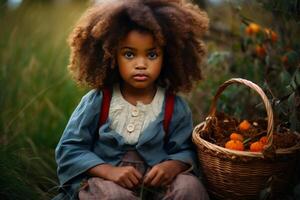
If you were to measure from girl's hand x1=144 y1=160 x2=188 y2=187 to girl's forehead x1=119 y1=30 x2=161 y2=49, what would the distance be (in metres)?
0.62

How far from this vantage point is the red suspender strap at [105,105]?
285 cm

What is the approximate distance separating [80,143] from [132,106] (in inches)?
13.3

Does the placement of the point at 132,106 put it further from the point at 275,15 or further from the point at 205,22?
the point at 275,15

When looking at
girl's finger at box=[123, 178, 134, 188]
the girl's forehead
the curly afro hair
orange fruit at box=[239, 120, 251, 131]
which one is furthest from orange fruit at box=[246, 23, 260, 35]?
girl's finger at box=[123, 178, 134, 188]

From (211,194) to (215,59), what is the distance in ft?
3.75

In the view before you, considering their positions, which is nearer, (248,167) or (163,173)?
(248,167)

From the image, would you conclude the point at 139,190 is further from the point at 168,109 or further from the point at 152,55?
the point at 152,55

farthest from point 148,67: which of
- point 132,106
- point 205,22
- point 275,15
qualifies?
point 275,15

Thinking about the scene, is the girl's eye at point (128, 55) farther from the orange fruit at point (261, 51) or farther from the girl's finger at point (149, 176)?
the orange fruit at point (261, 51)

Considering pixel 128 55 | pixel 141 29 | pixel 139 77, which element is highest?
pixel 141 29

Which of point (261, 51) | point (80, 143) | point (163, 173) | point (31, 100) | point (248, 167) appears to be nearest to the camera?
point (248, 167)

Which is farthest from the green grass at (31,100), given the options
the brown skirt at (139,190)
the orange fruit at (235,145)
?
the orange fruit at (235,145)

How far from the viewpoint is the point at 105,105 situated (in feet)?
9.43

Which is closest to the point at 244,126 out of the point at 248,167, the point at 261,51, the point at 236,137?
the point at 236,137
